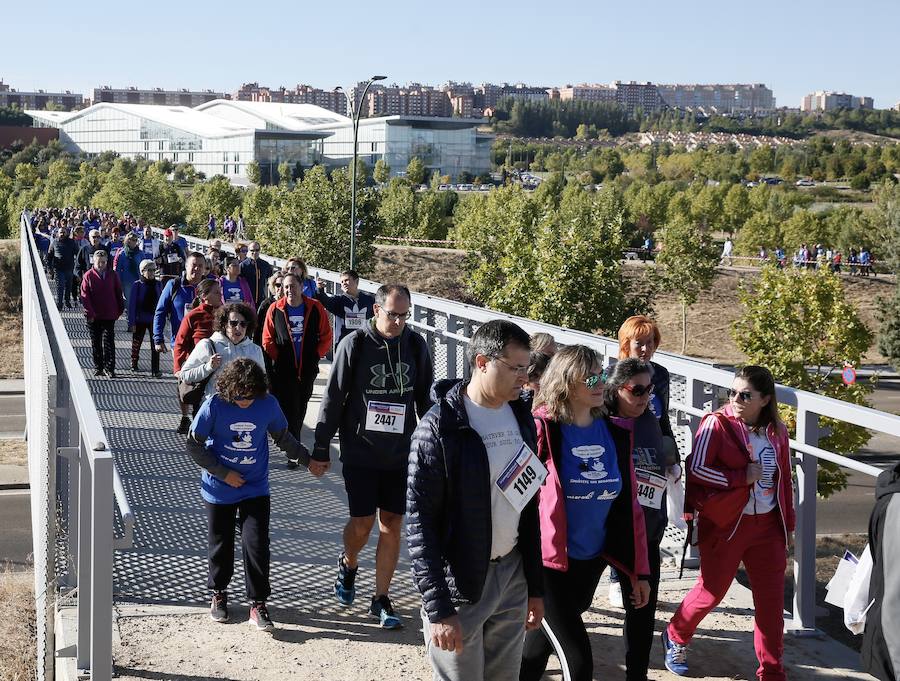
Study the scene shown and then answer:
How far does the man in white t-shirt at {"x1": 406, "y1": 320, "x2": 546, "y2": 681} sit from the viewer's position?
3875 mm

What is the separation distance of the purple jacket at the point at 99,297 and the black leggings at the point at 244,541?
8525mm

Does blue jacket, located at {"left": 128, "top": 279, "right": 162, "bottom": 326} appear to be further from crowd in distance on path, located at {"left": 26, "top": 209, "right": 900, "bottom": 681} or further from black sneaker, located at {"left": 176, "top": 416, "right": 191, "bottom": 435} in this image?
crowd in distance on path, located at {"left": 26, "top": 209, "right": 900, "bottom": 681}

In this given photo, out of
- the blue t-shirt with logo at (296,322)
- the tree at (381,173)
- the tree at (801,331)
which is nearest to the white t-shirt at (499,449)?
the blue t-shirt with logo at (296,322)

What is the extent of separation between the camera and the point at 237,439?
588 centimetres

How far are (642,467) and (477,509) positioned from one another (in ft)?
4.53

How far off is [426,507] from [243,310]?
417 cm

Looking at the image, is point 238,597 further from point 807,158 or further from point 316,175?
point 807,158

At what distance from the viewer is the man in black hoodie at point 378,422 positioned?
19.7 feet

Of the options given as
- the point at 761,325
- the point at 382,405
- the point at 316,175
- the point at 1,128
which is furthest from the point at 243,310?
the point at 1,128

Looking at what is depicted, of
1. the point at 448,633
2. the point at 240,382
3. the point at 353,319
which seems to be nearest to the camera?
the point at 448,633

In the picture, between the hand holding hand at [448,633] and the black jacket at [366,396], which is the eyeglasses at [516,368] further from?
the black jacket at [366,396]

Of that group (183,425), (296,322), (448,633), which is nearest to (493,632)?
(448,633)

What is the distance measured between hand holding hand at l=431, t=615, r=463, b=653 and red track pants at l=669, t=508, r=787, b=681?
1966mm

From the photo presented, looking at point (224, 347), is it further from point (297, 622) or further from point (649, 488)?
point (649, 488)
